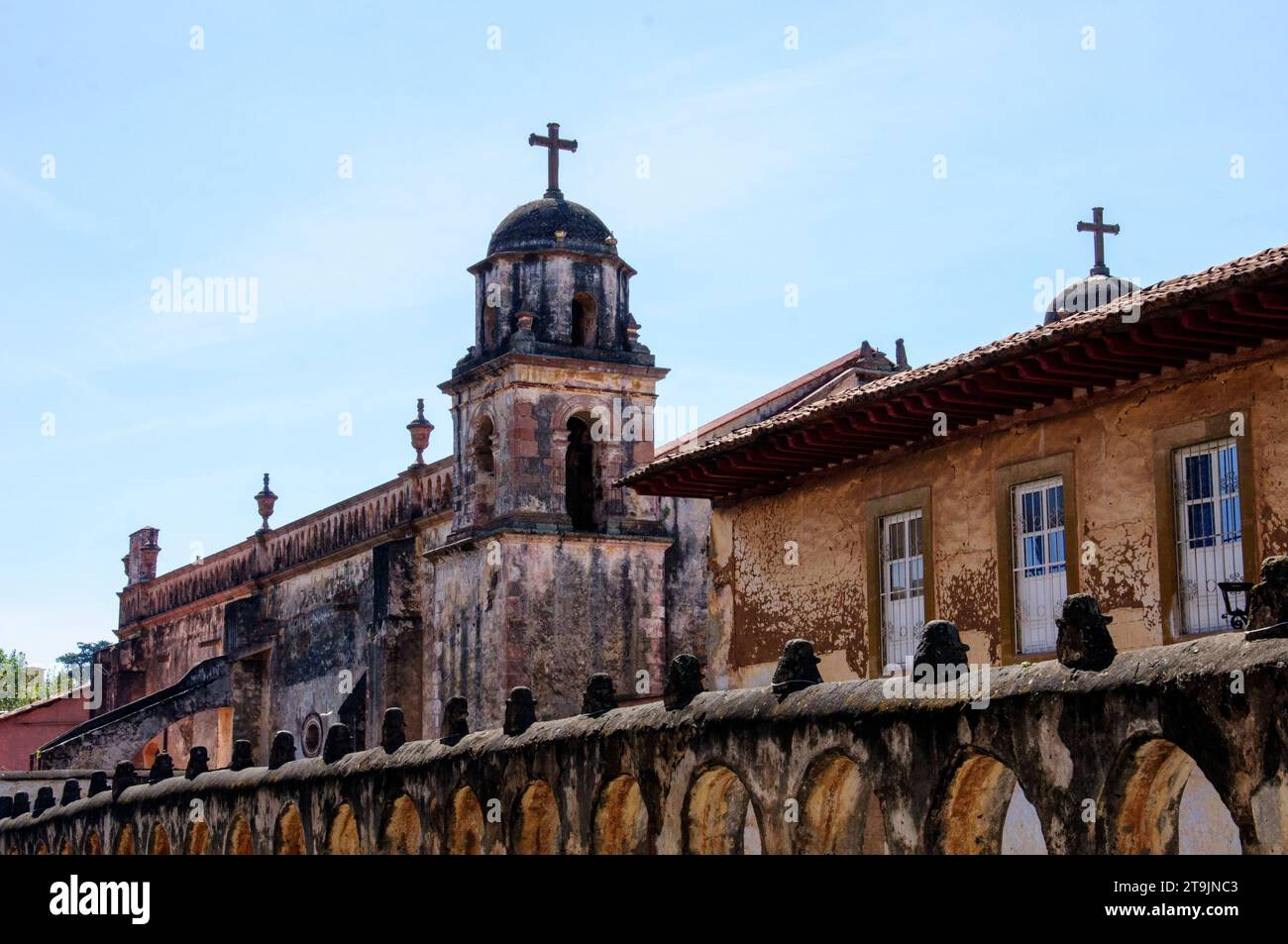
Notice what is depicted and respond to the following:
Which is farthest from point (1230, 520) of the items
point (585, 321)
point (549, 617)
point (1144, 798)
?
point (585, 321)

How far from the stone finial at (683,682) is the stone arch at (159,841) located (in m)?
12.9

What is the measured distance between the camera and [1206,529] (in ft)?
51.9

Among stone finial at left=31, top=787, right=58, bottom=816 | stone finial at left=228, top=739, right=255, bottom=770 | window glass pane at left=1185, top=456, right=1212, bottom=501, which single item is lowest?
stone finial at left=31, top=787, right=58, bottom=816

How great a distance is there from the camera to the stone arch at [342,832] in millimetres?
21406

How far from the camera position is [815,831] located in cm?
1393

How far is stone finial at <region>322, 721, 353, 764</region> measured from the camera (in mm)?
22281

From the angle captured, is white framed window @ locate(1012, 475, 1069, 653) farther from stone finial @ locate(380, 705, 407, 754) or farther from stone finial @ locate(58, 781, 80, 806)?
stone finial @ locate(58, 781, 80, 806)

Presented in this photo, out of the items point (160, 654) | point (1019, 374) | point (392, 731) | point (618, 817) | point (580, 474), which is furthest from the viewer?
point (160, 654)

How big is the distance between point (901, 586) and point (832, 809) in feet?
17.2

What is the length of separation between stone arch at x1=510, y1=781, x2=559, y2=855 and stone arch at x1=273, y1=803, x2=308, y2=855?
225 inches

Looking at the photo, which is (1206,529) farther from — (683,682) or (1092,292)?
(1092,292)

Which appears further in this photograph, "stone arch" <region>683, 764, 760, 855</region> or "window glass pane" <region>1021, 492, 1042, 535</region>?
"window glass pane" <region>1021, 492, 1042, 535</region>

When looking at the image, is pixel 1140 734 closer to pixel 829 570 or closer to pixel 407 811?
pixel 829 570

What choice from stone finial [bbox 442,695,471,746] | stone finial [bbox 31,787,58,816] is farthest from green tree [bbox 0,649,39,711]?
stone finial [bbox 442,695,471,746]
